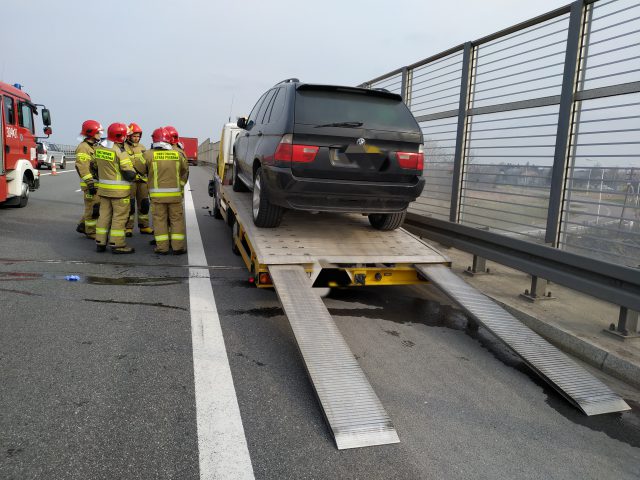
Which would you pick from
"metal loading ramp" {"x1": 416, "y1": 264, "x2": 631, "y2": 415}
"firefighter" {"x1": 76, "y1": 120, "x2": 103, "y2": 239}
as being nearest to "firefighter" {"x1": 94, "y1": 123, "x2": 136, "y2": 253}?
"firefighter" {"x1": 76, "y1": 120, "x2": 103, "y2": 239}

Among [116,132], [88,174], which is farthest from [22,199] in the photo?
[116,132]

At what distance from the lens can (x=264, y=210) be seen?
19.2 feet

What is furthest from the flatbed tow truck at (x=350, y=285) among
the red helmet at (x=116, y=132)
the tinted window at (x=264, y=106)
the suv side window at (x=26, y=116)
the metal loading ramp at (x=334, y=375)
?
the suv side window at (x=26, y=116)

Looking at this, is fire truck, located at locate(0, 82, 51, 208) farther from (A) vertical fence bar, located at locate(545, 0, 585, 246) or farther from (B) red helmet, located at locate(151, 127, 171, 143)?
(A) vertical fence bar, located at locate(545, 0, 585, 246)

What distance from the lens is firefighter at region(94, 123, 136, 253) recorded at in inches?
287

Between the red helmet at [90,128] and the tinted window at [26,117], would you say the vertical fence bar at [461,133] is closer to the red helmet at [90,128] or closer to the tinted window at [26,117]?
the red helmet at [90,128]

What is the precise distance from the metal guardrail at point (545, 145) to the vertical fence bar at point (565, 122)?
0.01m

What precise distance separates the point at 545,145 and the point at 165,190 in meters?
5.21

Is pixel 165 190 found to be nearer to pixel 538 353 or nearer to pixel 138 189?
pixel 138 189

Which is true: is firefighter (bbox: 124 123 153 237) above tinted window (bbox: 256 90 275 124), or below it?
below

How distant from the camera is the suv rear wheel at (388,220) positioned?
6.30 meters

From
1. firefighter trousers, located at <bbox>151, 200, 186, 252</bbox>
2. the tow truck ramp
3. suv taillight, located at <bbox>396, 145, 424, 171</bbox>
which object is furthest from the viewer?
firefighter trousers, located at <bbox>151, 200, 186, 252</bbox>

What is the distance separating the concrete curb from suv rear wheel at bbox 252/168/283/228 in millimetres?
2839

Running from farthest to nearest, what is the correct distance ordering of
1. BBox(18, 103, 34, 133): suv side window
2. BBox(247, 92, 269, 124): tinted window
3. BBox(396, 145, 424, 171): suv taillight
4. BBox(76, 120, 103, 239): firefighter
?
1. BBox(18, 103, 34, 133): suv side window
2. BBox(76, 120, 103, 239): firefighter
3. BBox(247, 92, 269, 124): tinted window
4. BBox(396, 145, 424, 171): suv taillight
